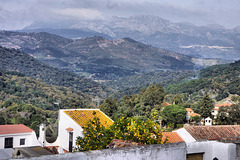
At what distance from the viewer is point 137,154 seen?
6.05m

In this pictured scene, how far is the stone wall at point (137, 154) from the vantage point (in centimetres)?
534

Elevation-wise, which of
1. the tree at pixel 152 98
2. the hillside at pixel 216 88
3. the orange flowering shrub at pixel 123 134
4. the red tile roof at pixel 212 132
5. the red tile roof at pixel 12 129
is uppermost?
the hillside at pixel 216 88

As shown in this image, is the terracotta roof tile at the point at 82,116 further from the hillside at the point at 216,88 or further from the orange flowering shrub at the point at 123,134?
the hillside at the point at 216,88

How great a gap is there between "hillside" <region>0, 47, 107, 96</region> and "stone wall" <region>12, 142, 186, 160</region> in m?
143

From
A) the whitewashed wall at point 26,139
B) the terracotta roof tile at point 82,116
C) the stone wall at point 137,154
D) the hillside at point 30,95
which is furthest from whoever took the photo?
the hillside at point 30,95

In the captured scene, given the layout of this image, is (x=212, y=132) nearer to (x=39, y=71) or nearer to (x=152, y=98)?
(x=152, y=98)

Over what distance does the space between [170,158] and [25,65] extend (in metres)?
169

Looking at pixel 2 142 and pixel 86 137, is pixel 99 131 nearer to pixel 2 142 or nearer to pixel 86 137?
pixel 86 137

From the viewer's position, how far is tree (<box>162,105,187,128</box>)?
152 ft

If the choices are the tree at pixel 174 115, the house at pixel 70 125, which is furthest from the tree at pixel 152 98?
the house at pixel 70 125

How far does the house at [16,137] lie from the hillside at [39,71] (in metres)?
124

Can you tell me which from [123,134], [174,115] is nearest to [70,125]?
[123,134]

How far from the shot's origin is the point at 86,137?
42.7 ft

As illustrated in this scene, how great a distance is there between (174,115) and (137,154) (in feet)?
138
